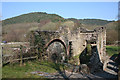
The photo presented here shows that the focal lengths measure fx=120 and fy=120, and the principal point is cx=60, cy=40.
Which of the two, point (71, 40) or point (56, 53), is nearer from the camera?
point (56, 53)

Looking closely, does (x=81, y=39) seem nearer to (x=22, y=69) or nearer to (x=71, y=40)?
(x=71, y=40)

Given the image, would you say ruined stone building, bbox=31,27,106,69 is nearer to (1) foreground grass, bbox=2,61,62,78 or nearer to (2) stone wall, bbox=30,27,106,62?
(2) stone wall, bbox=30,27,106,62

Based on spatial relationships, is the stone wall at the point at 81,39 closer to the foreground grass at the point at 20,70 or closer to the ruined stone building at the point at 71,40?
the ruined stone building at the point at 71,40

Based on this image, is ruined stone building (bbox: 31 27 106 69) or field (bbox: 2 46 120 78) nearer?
field (bbox: 2 46 120 78)

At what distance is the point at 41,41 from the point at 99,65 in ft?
19.3

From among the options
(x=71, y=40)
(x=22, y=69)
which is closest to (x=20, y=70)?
(x=22, y=69)

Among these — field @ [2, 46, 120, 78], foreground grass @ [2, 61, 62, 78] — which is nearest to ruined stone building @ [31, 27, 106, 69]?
field @ [2, 46, 120, 78]

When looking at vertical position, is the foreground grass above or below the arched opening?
below

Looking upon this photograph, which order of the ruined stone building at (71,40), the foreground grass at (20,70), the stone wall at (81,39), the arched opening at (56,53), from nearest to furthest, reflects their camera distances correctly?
the foreground grass at (20,70)
the ruined stone building at (71,40)
the arched opening at (56,53)
the stone wall at (81,39)

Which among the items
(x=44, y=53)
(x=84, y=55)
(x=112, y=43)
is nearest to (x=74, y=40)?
(x=84, y=55)

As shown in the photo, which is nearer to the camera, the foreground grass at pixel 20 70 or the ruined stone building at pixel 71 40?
the foreground grass at pixel 20 70

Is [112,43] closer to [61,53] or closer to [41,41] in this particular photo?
[61,53]

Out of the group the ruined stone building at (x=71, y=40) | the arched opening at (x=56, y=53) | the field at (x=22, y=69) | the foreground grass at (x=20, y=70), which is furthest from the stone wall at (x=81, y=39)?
the foreground grass at (x=20, y=70)

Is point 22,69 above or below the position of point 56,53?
below
